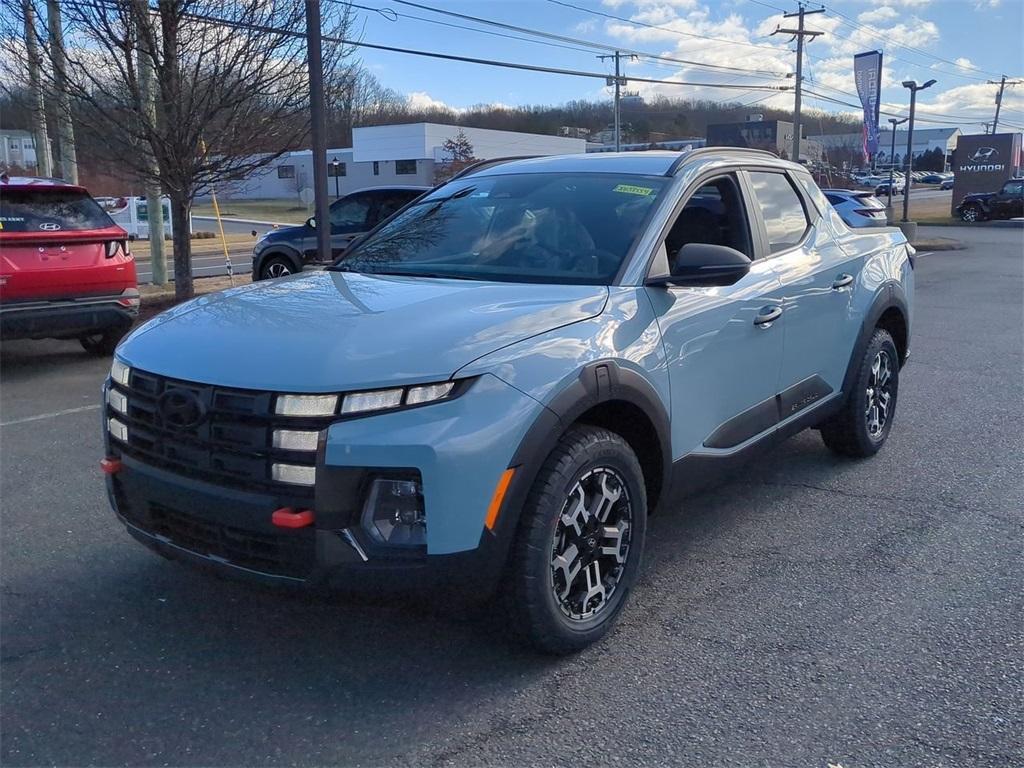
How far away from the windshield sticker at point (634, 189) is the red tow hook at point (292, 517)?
84.2 inches

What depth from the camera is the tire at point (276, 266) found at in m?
14.3

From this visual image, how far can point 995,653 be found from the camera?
342 centimetres

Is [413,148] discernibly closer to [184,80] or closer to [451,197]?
[184,80]

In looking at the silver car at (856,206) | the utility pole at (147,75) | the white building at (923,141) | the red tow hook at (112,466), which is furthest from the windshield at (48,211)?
the white building at (923,141)

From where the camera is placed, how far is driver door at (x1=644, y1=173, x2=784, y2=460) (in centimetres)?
379

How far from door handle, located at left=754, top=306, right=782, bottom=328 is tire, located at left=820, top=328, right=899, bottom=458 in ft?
3.69

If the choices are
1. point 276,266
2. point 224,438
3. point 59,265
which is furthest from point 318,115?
point 224,438

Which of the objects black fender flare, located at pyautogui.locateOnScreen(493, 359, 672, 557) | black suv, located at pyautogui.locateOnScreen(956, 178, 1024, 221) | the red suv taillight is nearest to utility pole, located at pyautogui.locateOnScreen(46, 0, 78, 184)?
the red suv taillight

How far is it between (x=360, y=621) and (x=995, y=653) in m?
2.37

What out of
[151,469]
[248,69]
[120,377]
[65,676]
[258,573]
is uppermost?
[248,69]

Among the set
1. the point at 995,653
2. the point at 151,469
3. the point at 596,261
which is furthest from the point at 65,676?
the point at 995,653

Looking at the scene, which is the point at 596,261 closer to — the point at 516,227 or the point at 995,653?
the point at 516,227

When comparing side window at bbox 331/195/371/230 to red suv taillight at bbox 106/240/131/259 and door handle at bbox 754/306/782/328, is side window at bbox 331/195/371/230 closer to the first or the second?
red suv taillight at bbox 106/240/131/259

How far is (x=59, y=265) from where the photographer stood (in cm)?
845
